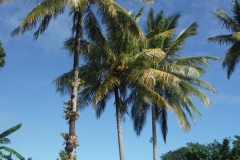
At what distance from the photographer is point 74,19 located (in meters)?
19.8

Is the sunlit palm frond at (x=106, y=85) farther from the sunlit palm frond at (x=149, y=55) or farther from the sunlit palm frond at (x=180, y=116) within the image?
the sunlit palm frond at (x=180, y=116)

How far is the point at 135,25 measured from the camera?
19891 millimetres

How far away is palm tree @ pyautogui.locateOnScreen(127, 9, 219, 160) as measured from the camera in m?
27.1

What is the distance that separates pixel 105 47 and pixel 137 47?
352 cm

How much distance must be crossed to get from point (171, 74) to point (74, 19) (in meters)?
8.09

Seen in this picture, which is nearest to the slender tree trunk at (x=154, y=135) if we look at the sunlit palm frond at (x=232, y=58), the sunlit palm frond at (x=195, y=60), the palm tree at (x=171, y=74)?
the palm tree at (x=171, y=74)

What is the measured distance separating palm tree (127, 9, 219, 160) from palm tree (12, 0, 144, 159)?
646 centimetres

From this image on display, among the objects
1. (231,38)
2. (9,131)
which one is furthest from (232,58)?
(9,131)

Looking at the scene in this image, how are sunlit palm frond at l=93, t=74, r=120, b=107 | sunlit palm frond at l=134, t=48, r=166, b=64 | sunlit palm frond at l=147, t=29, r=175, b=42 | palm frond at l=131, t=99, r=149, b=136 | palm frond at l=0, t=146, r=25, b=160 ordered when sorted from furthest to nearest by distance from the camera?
palm frond at l=131, t=99, r=149, b=136 → sunlit palm frond at l=147, t=29, r=175, b=42 → sunlit palm frond at l=134, t=48, r=166, b=64 → sunlit palm frond at l=93, t=74, r=120, b=107 → palm frond at l=0, t=146, r=25, b=160

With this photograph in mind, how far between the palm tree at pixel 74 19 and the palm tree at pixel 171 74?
6463mm

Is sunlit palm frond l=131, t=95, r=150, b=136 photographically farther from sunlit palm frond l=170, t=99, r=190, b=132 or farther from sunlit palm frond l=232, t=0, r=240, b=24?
sunlit palm frond l=232, t=0, r=240, b=24

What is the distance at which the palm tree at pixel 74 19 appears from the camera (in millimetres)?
17753

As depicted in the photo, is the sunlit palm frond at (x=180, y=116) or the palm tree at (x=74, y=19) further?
the sunlit palm frond at (x=180, y=116)

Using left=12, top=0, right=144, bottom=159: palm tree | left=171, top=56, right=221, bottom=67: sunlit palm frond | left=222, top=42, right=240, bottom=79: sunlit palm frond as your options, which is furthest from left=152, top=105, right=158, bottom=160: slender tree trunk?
left=12, top=0, right=144, bottom=159: palm tree
